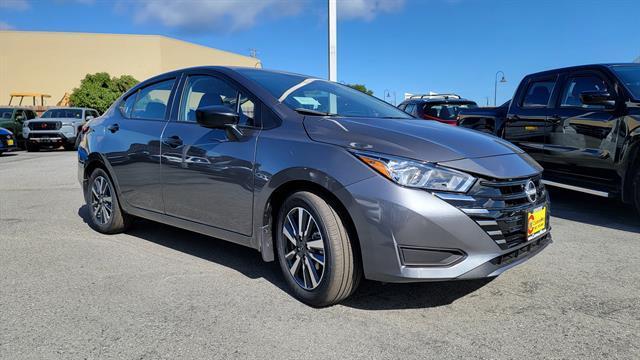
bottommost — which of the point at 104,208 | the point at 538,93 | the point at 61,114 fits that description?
the point at 104,208

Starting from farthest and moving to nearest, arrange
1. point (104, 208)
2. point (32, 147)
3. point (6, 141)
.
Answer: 1. point (32, 147)
2. point (6, 141)
3. point (104, 208)

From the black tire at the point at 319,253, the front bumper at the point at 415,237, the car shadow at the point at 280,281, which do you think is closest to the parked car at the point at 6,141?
the car shadow at the point at 280,281

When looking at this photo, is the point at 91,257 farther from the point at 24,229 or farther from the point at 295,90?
the point at 295,90

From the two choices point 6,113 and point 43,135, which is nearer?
point 43,135

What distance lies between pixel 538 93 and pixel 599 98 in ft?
4.65

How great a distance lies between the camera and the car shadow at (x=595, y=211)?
218 inches

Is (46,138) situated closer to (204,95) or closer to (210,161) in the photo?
(204,95)

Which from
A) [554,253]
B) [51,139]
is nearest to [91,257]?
[554,253]

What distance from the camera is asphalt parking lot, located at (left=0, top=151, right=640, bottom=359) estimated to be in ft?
8.48

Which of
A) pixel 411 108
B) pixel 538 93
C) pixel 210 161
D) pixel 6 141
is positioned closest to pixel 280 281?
pixel 210 161

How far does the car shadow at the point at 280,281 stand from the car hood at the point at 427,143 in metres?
0.94

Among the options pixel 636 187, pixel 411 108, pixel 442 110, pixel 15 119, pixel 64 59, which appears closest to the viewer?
pixel 636 187

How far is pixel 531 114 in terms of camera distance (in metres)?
6.71

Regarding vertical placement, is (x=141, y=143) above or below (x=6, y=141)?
above
